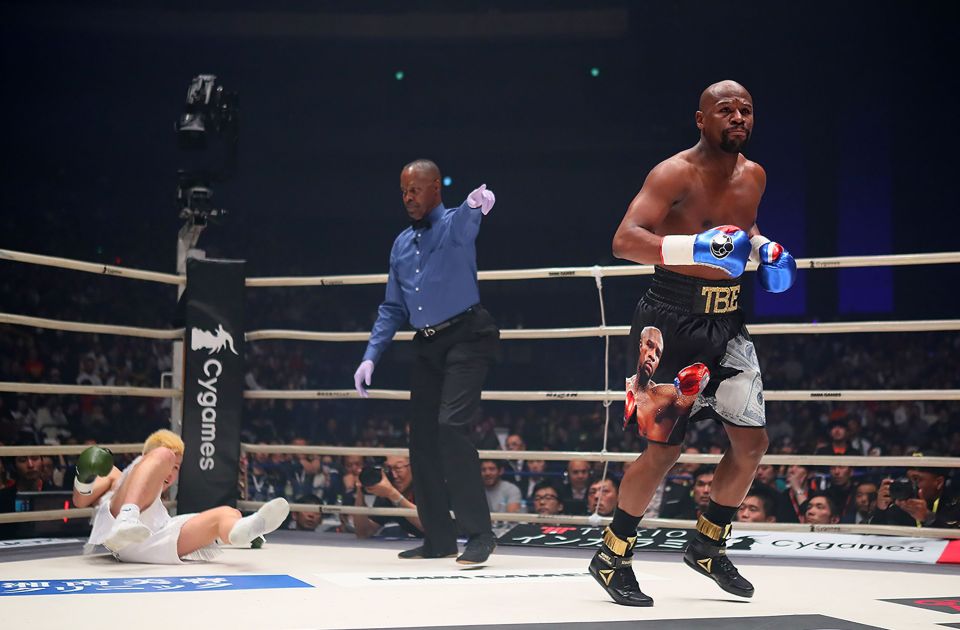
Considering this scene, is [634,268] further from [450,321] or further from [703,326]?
[703,326]

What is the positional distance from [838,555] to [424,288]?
1.49m

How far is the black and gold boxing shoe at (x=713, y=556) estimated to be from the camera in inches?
91.7

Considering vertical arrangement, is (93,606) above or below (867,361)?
below

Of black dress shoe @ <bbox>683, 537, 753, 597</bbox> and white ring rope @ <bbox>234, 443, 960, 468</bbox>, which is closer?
black dress shoe @ <bbox>683, 537, 753, 597</bbox>

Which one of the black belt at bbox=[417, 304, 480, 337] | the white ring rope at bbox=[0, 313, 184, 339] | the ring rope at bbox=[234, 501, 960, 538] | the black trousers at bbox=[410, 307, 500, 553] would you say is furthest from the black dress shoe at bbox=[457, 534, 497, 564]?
the white ring rope at bbox=[0, 313, 184, 339]

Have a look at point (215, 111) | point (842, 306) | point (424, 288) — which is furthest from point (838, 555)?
point (842, 306)

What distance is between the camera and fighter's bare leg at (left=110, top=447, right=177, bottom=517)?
2834mm

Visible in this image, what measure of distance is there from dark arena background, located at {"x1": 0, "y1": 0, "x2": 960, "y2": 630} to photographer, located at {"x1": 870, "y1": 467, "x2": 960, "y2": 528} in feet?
0.10

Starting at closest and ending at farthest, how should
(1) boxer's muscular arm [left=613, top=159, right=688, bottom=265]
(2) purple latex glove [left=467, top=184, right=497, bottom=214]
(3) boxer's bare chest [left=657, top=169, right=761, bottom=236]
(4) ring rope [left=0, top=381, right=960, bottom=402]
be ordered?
(1) boxer's muscular arm [left=613, top=159, right=688, bottom=265] < (3) boxer's bare chest [left=657, top=169, right=761, bottom=236] < (2) purple latex glove [left=467, top=184, right=497, bottom=214] < (4) ring rope [left=0, top=381, right=960, bottom=402]

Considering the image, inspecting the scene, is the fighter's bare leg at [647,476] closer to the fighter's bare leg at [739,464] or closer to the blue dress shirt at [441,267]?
the fighter's bare leg at [739,464]

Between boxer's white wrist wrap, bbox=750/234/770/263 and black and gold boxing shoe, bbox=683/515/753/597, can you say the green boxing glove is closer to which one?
black and gold boxing shoe, bbox=683/515/753/597

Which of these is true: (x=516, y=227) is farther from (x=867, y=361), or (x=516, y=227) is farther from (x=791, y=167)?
(x=867, y=361)

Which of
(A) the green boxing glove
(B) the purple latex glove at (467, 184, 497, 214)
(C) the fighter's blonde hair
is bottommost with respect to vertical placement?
(A) the green boxing glove

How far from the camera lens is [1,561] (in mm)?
2912
